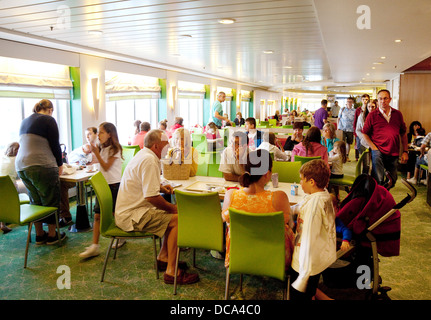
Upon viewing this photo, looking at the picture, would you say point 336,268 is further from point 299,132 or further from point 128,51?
point 128,51

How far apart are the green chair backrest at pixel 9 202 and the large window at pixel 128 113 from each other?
16.3 feet

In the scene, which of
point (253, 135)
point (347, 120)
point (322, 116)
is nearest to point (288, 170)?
point (253, 135)

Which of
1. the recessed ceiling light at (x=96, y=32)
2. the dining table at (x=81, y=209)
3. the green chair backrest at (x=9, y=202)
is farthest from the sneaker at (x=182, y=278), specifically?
the recessed ceiling light at (x=96, y=32)

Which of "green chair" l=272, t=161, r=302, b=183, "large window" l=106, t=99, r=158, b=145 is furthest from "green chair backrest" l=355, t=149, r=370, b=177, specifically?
"large window" l=106, t=99, r=158, b=145

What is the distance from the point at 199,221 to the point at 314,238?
1030mm

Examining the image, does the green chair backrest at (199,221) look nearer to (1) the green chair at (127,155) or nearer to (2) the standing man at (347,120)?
(1) the green chair at (127,155)

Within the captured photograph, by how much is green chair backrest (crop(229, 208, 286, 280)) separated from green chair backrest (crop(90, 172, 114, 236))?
1.30m

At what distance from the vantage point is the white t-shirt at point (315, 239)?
2213 mm

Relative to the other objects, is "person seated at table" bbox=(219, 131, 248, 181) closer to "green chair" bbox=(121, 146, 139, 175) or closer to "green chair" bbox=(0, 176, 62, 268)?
"green chair" bbox=(121, 146, 139, 175)

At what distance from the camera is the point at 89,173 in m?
4.63

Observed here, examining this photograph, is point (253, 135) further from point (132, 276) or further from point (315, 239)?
point (315, 239)

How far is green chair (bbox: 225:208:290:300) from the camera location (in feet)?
7.73

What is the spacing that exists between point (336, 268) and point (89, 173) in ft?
10.4
